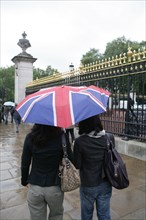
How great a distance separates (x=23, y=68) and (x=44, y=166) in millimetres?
14133

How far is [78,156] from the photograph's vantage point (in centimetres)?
229

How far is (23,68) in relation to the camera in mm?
15570

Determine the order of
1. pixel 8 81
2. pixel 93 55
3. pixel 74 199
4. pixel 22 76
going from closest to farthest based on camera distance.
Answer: pixel 74 199
pixel 22 76
pixel 93 55
pixel 8 81

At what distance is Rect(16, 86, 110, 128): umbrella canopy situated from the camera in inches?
78.0

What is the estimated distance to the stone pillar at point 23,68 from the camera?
50.5ft

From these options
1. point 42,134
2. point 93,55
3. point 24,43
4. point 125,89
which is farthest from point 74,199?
point 93,55

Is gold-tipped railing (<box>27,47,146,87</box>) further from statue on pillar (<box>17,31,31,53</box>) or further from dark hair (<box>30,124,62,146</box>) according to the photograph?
statue on pillar (<box>17,31,31,53</box>)

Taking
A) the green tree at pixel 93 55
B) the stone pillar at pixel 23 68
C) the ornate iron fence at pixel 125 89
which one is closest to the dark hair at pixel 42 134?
the ornate iron fence at pixel 125 89

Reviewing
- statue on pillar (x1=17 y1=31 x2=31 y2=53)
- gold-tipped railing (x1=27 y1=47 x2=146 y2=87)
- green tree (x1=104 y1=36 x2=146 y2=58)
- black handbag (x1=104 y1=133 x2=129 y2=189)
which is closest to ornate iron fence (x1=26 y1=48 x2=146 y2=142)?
gold-tipped railing (x1=27 y1=47 x2=146 y2=87)

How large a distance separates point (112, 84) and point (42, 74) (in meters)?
51.6

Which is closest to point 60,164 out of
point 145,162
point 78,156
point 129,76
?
point 78,156

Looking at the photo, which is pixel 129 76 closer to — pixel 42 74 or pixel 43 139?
pixel 43 139

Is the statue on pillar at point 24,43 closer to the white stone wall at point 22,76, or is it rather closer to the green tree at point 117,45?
the white stone wall at point 22,76

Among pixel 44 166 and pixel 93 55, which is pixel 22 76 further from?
pixel 93 55
